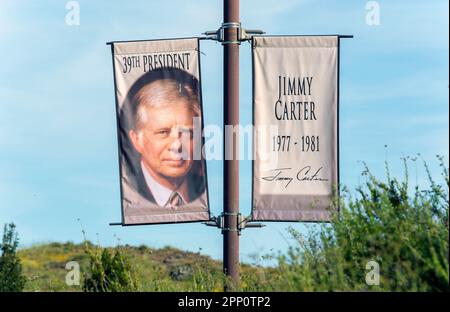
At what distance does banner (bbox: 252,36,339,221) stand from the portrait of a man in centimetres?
110

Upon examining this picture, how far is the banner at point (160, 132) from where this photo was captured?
1420 centimetres

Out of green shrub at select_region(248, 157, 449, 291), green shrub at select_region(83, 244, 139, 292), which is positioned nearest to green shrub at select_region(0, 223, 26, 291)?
green shrub at select_region(83, 244, 139, 292)

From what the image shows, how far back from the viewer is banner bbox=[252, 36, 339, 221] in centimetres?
1395

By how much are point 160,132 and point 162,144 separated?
0.22 m

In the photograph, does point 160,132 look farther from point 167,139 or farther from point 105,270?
point 105,270

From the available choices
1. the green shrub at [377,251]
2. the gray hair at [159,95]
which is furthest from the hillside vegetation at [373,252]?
the gray hair at [159,95]

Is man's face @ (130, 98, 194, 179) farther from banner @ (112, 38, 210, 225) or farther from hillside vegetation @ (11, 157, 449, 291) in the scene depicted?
hillside vegetation @ (11, 157, 449, 291)

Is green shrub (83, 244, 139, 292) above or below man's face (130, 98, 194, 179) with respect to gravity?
below

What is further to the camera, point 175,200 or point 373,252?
point 175,200

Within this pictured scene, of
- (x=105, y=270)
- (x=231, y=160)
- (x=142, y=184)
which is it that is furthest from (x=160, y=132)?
(x=105, y=270)
